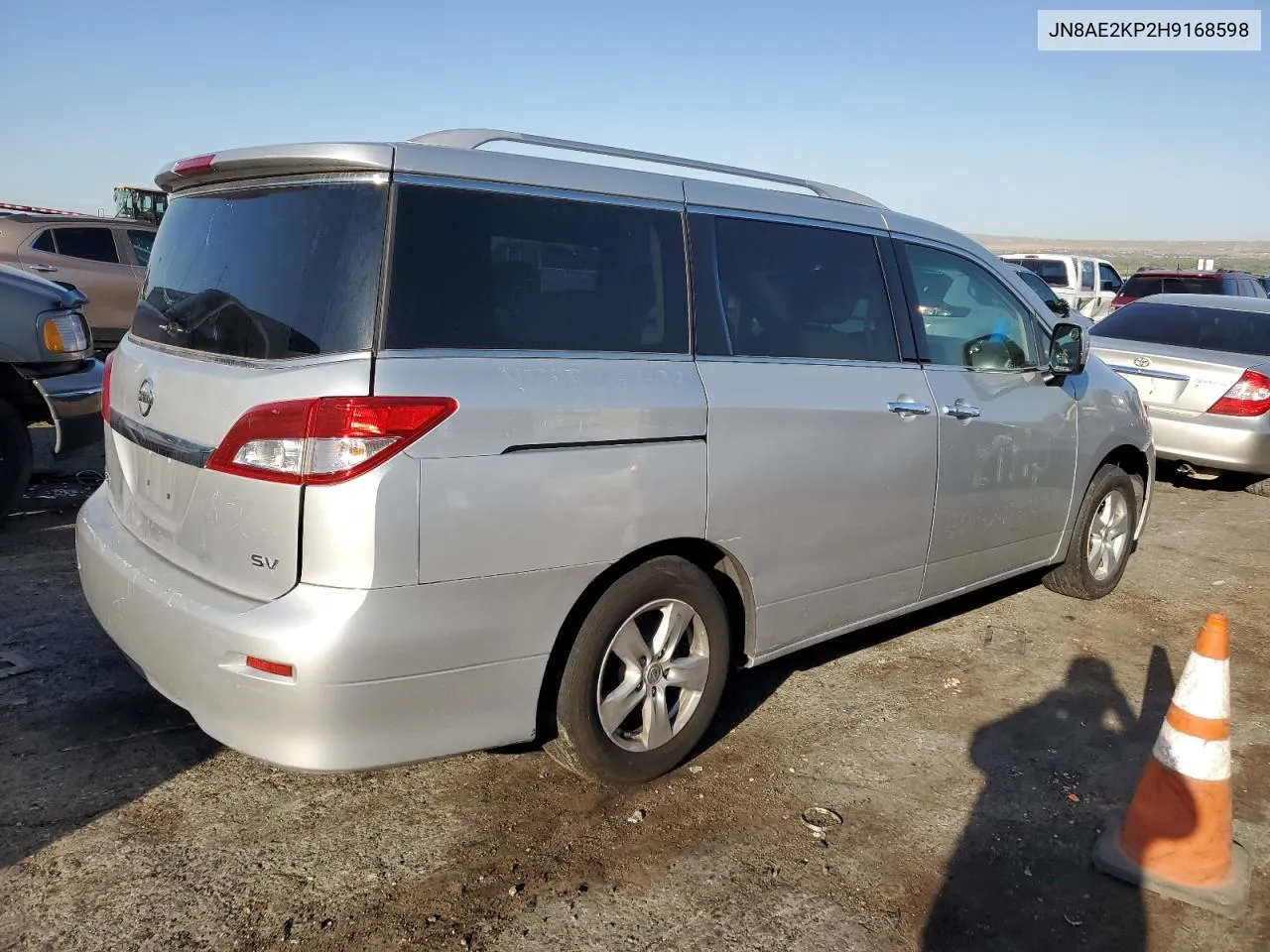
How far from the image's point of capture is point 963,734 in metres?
3.84

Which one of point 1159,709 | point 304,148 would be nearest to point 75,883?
point 304,148

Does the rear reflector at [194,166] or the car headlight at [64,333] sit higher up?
the rear reflector at [194,166]

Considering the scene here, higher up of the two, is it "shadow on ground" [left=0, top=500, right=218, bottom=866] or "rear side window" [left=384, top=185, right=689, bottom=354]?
"rear side window" [left=384, top=185, right=689, bottom=354]

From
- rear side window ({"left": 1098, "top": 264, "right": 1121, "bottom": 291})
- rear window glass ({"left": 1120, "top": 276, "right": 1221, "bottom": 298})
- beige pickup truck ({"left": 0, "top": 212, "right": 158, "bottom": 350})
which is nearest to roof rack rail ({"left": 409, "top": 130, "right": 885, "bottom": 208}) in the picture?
beige pickup truck ({"left": 0, "top": 212, "right": 158, "bottom": 350})

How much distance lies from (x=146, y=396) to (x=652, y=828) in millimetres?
1967

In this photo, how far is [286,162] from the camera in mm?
2850

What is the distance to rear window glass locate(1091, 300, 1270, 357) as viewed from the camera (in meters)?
8.15

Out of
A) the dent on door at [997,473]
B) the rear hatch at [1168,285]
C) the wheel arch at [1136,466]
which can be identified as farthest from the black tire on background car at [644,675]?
the rear hatch at [1168,285]

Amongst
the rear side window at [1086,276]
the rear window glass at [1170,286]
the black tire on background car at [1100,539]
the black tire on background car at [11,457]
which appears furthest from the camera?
the rear side window at [1086,276]

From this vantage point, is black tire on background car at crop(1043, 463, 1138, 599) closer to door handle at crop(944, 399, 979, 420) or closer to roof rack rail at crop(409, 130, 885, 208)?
door handle at crop(944, 399, 979, 420)

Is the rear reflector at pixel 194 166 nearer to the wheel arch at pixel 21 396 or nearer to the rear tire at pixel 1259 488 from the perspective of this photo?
the wheel arch at pixel 21 396

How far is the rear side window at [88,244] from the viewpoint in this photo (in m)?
11.2

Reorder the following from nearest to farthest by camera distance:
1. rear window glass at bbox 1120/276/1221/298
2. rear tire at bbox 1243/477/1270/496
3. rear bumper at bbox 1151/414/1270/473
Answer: rear bumper at bbox 1151/414/1270/473
rear tire at bbox 1243/477/1270/496
rear window glass at bbox 1120/276/1221/298

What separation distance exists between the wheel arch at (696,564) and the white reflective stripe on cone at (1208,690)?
1319 mm
